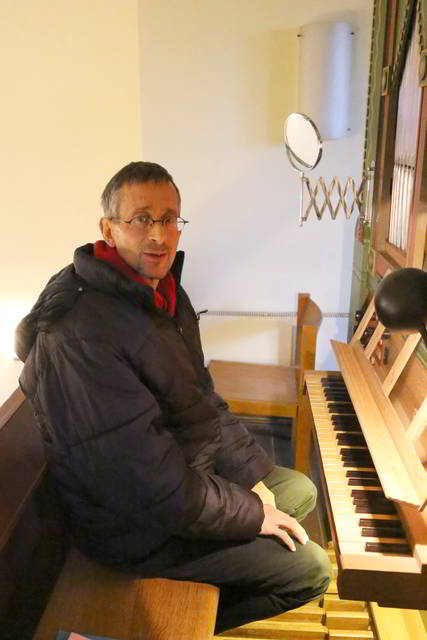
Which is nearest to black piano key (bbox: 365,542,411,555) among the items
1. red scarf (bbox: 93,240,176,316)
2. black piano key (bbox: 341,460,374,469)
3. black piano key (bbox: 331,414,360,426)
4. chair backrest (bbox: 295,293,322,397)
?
black piano key (bbox: 341,460,374,469)

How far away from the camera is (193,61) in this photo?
116 inches

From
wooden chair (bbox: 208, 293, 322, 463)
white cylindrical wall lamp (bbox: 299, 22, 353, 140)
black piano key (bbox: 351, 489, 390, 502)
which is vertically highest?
white cylindrical wall lamp (bbox: 299, 22, 353, 140)

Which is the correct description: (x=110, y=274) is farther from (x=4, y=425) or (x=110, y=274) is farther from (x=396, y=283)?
(x=396, y=283)

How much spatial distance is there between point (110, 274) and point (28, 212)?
2125 mm

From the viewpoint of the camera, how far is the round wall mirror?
2.12 meters

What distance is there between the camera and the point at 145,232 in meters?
1.58

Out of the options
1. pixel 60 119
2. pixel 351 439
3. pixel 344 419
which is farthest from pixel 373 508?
pixel 60 119

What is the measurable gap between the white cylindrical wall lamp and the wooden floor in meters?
2.09

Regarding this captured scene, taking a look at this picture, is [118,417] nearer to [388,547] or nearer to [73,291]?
[73,291]

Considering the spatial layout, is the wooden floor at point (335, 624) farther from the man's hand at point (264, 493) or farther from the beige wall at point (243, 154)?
the beige wall at point (243, 154)

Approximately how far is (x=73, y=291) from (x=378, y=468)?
0.88 metres

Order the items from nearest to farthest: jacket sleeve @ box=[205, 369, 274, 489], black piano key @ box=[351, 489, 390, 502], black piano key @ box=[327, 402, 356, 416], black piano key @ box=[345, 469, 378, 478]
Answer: black piano key @ box=[351, 489, 390, 502]
black piano key @ box=[345, 469, 378, 478]
jacket sleeve @ box=[205, 369, 274, 489]
black piano key @ box=[327, 402, 356, 416]

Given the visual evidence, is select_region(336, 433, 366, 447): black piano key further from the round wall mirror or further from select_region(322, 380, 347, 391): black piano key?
the round wall mirror

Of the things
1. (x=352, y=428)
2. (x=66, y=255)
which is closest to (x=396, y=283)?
(x=352, y=428)
